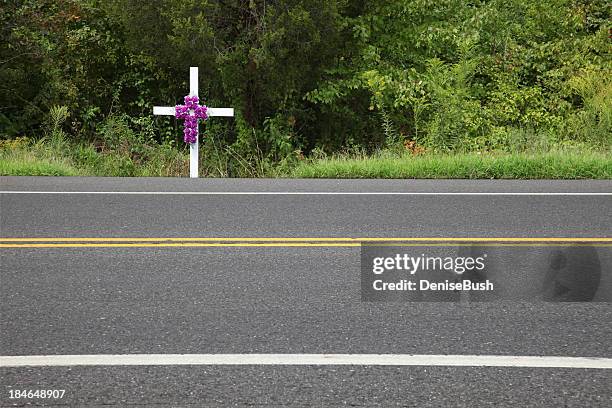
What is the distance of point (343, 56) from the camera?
21156mm

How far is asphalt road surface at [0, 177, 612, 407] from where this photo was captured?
13.6 ft

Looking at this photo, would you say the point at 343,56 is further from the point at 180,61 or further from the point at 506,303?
the point at 506,303

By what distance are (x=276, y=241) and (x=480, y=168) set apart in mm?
6504

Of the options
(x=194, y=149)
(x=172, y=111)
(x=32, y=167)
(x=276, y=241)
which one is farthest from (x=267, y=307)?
(x=172, y=111)

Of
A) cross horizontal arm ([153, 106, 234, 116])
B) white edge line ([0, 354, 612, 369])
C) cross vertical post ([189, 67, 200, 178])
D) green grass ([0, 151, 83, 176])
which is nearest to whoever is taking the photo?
white edge line ([0, 354, 612, 369])

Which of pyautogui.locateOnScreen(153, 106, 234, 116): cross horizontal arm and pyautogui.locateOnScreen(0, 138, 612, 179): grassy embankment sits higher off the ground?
pyautogui.locateOnScreen(153, 106, 234, 116): cross horizontal arm

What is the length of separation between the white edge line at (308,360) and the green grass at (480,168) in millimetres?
9427

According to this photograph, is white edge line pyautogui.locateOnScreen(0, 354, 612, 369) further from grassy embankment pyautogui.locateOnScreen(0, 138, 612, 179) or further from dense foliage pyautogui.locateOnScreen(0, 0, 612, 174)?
dense foliage pyautogui.locateOnScreen(0, 0, 612, 174)

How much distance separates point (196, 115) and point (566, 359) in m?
11.8

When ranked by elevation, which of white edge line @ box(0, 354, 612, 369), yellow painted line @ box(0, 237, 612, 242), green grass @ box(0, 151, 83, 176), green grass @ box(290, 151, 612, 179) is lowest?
green grass @ box(0, 151, 83, 176)

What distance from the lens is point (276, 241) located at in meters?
8.09

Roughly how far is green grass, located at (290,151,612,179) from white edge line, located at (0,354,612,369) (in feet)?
30.9

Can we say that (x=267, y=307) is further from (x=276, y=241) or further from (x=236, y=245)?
(x=276, y=241)

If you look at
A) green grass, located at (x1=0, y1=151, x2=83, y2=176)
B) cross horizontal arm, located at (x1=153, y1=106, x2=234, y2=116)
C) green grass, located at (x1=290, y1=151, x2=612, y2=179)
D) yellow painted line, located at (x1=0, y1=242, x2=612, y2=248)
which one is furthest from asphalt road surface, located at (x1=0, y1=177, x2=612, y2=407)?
cross horizontal arm, located at (x1=153, y1=106, x2=234, y2=116)
